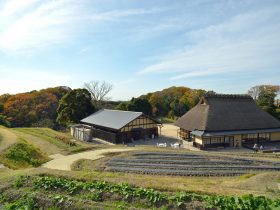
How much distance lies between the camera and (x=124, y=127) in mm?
35688

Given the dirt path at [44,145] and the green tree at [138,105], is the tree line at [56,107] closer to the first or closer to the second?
the green tree at [138,105]

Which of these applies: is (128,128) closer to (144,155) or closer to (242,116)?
(144,155)

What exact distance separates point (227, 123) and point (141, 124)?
10.2m

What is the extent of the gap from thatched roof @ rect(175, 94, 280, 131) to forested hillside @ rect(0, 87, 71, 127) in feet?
76.7

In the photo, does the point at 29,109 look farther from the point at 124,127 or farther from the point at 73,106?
the point at 124,127

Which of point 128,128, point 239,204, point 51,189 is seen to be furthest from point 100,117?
point 239,204

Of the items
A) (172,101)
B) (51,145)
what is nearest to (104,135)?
(51,145)

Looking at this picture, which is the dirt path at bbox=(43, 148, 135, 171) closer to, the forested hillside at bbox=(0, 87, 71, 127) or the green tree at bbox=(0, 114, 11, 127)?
the green tree at bbox=(0, 114, 11, 127)

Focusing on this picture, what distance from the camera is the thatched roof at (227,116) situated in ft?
113

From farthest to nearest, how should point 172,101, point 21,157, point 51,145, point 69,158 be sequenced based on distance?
1. point 172,101
2. point 51,145
3. point 69,158
4. point 21,157

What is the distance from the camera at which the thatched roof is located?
3441cm

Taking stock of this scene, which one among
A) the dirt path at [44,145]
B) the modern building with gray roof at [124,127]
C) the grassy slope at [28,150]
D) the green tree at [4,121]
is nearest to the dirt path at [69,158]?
the grassy slope at [28,150]

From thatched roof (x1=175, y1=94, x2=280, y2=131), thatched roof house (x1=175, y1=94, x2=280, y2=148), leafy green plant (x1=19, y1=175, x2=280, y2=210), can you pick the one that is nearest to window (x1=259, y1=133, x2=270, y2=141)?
thatched roof house (x1=175, y1=94, x2=280, y2=148)

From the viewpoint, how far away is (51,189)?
1190cm
